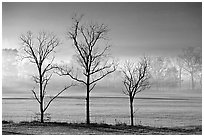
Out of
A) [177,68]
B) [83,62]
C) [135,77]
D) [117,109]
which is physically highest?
[83,62]

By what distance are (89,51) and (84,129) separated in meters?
1.26

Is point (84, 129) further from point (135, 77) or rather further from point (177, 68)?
point (177, 68)

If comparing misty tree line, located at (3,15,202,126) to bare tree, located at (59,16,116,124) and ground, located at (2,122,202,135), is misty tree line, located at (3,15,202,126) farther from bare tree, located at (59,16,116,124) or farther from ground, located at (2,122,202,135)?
ground, located at (2,122,202,135)

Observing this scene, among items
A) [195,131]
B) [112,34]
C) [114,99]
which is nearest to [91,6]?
[112,34]

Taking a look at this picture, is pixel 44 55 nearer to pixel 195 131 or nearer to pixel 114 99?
pixel 114 99

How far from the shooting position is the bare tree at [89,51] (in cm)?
560

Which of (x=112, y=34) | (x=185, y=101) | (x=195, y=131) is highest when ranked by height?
(x=112, y=34)

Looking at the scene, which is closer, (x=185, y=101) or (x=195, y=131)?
(x=195, y=131)

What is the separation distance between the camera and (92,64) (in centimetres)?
567

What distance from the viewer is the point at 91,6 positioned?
5598 mm

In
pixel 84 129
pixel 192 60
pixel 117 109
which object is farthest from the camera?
pixel 117 109

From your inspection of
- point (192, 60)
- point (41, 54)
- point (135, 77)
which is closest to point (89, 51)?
point (41, 54)

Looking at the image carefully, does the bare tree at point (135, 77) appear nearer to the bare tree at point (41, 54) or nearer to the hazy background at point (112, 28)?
the hazy background at point (112, 28)

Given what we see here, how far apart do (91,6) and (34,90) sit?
1.78 m
